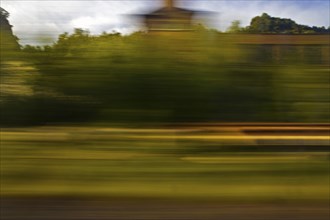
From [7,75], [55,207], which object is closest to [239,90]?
[7,75]

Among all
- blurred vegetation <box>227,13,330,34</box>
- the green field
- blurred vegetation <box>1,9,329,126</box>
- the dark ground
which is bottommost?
the dark ground

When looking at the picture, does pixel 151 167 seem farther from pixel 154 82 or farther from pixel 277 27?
pixel 277 27

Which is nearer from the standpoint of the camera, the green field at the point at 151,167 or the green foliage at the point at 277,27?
the green field at the point at 151,167

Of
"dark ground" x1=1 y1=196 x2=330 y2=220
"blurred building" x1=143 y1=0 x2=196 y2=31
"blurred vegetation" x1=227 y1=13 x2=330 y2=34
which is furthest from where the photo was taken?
"blurred vegetation" x1=227 y1=13 x2=330 y2=34

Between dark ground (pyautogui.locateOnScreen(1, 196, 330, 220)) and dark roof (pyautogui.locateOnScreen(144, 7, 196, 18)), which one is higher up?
dark roof (pyautogui.locateOnScreen(144, 7, 196, 18))

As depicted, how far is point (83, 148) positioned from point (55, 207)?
1993 mm

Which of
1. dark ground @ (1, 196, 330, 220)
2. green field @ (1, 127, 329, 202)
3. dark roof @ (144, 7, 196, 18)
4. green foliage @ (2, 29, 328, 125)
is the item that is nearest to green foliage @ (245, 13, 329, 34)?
green foliage @ (2, 29, 328, 125)

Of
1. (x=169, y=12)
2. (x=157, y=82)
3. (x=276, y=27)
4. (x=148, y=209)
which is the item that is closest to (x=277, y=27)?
(x=276, y=27)

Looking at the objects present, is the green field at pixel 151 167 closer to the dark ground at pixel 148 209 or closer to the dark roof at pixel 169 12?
the dark ground at pixel 148 209

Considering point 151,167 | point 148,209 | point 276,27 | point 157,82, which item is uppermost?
point 276,27

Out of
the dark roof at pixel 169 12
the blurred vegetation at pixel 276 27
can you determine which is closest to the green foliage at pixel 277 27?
the blurred vegetation at pixel 276 27

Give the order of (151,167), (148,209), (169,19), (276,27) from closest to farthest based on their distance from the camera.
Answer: (148,209)
(151,167)
(169,19)
(276,27)

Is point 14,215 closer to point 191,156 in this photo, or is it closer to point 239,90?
point 191,156

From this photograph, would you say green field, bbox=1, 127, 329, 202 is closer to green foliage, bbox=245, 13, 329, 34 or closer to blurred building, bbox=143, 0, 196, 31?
blurred building, bbox=143, 0, 196, 31
